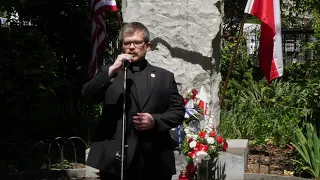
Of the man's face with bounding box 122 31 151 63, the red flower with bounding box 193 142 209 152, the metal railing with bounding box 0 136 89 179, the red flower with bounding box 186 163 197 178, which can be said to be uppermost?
the man's face with bounding box 122 31 151 63

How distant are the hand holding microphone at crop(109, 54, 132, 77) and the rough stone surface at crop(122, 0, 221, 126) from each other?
3.75 meters

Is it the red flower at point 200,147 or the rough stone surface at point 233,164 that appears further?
the rough stone surface at point 233,164

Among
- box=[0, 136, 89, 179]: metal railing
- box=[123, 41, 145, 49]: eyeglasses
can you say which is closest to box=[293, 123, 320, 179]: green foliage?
box=[0, 136, 89, 179]: metal railing

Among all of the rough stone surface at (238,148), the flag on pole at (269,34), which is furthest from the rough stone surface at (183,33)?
the rough stone surface at (238,148)

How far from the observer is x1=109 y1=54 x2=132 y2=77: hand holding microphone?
12.4 ft

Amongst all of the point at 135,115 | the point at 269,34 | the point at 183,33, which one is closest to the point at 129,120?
the point at 135,115

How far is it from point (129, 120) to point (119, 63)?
41 centimetres

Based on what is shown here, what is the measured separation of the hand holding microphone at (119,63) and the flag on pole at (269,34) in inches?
171

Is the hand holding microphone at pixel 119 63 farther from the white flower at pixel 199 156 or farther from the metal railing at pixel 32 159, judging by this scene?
the metal railing at pixel 32 159

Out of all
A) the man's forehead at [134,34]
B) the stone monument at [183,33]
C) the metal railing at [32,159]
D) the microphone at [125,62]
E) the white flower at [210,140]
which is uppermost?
the stone monument at [183,33]

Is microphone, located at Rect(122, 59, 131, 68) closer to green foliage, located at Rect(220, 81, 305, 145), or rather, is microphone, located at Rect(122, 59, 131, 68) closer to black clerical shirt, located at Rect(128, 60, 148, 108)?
black clerical shirt, located at Rect(128, 60, 148, 108)

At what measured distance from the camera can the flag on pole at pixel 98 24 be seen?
321 inches

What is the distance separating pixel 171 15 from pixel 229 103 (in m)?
3.76

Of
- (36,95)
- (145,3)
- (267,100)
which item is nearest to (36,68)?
(36,95)
